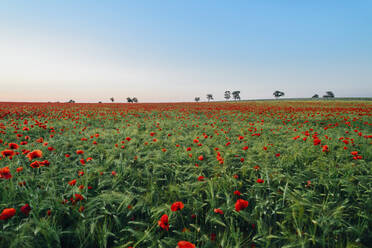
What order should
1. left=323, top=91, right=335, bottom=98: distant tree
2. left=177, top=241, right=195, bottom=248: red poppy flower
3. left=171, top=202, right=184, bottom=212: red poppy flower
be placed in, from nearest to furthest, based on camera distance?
left=177, top=241, right=195, bottom=248: red poppy flower
left=171, top=202, right=184, bottom=212: red poppy flower
left=323, top=91, right=335, bottom=98: distant tree

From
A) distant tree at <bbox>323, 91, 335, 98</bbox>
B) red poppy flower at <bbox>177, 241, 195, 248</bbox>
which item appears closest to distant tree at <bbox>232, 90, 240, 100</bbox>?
distant tree at <bbox>323, 91, 335, 98</bbox>

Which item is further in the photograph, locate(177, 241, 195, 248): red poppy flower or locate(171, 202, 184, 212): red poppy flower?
locate(171, 202, 184, 212): red poppy flower

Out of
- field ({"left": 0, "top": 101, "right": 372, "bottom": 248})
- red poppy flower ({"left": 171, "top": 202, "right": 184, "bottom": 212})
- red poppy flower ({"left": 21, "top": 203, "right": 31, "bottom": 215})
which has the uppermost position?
red poppy flower ({"left": 171, "top": 202, "right": 184, "bottom": 212})

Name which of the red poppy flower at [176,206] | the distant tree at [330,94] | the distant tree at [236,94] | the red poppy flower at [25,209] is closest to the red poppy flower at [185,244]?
the red poppy flower at [176,206]

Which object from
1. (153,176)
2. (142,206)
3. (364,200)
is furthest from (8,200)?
(364,200)

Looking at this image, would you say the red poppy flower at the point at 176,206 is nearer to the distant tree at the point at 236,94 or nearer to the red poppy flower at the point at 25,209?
the red poppy flower at the point at 25,209

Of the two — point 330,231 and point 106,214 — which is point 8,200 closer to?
point 106,214

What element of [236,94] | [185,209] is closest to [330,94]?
[236,94]

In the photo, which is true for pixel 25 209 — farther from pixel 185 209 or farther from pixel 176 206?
pixel 185 209

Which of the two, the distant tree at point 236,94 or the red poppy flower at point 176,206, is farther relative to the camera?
the distant tree at point 236,94

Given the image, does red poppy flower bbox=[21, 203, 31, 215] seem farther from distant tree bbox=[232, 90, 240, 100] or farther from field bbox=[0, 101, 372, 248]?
distant tree bbox=[232, 90, 240, 100]

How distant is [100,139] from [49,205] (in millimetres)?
3541

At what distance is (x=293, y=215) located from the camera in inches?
70.5

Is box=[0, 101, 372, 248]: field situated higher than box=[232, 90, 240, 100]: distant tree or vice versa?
box=[232, 90, 240, 100]: distant tree
